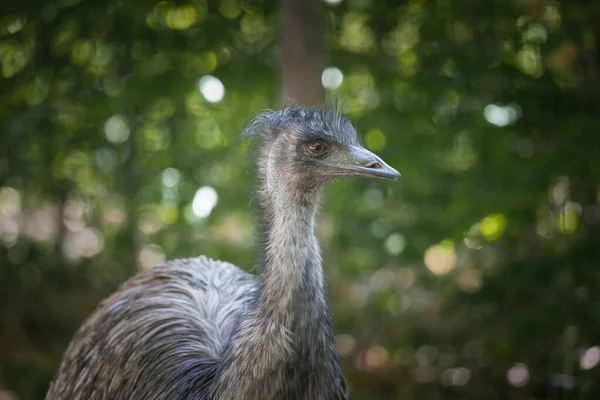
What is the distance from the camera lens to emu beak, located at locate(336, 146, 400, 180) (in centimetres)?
216

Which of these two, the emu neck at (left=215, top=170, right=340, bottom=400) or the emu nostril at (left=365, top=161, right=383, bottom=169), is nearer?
the emu neck at (left=215, top=170, right=340, bottom=400)

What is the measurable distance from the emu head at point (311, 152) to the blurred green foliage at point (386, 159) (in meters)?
1.16

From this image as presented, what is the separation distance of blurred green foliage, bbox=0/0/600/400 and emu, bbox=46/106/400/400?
800 mm

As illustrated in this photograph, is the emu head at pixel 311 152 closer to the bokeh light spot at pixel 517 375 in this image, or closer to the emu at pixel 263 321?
the emu at pixel 263 321

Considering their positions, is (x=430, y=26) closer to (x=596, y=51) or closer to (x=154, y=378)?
(x=596, y=51)

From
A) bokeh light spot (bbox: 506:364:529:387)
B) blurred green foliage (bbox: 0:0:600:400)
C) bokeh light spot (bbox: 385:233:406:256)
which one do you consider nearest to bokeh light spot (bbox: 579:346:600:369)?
blurred green foliage (bbox: 0:0:600:400)

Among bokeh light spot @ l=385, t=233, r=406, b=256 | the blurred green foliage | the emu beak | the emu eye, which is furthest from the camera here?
bokeh light spot @ l=385, t=233, r=406, b=256

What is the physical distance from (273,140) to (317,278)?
1.65 feet

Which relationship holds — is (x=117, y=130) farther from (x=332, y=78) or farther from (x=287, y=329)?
(x=287, y=329)

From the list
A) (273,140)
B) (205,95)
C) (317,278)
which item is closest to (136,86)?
(205,95)

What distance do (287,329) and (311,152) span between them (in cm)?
56

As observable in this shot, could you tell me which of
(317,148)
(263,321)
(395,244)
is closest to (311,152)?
(317,148)

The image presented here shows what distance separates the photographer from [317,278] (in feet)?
6.84

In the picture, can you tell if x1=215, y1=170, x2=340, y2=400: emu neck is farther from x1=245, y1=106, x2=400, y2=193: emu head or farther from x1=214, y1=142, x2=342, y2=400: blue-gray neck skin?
x1=245, y1=106, x2=400, y2=193: emu head
